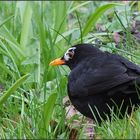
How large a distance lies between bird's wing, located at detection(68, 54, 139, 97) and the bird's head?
1.08 ft

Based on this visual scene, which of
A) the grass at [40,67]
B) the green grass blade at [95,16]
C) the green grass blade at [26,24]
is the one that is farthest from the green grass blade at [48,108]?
the green grass blade at [26,24]

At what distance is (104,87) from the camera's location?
409cm

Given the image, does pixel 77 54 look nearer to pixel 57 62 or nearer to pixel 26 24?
pixel 57 62

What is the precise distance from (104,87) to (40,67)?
1.36 m

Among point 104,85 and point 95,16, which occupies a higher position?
point 95,16

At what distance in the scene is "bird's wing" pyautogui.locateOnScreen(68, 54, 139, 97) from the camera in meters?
4.07

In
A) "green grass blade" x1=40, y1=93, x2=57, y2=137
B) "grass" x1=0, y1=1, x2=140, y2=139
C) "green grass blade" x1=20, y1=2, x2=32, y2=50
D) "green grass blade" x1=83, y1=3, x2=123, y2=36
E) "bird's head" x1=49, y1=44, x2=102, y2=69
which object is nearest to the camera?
"grass" x1=0, y1=1, x2=140, y2=139

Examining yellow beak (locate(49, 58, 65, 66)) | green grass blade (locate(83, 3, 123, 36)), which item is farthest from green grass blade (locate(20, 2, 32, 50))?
yellow beak (locate(49, 58, 65, 66))

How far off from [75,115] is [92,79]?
0.38m

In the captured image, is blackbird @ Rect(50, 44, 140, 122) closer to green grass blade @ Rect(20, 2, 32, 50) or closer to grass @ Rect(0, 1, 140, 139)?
grass @ Rect(0, 1, 140, 139)

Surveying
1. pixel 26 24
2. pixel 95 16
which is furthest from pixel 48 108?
pixel 26 24

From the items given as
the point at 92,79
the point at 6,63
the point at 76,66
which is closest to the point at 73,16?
the point at 6,63

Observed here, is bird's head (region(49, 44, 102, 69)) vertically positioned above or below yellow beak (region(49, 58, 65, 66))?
above

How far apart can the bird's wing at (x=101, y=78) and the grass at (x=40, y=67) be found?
0.52 ft
